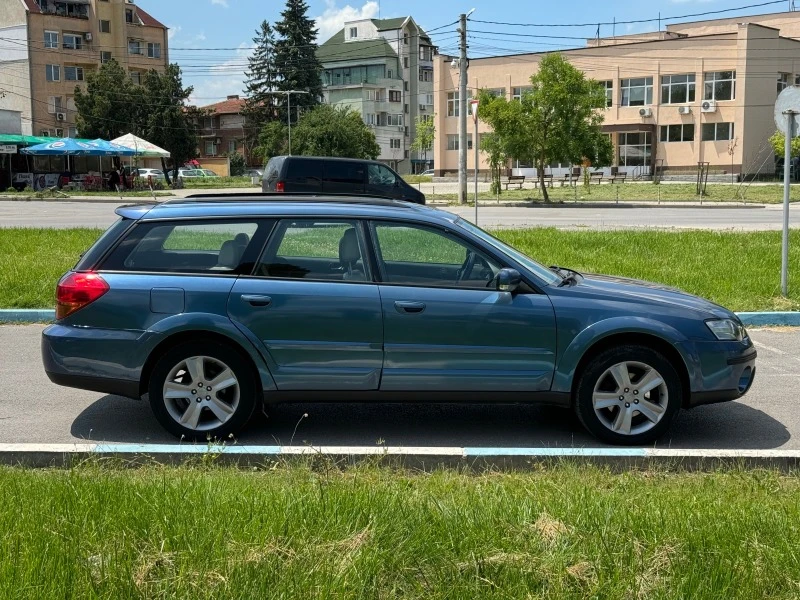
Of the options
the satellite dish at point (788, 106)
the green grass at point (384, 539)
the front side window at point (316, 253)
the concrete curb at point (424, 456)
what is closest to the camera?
the green grass at point (384, 539)

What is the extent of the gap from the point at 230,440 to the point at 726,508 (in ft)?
10.5

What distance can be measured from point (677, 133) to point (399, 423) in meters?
63.6

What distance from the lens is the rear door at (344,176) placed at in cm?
2555

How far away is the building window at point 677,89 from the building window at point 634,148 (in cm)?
289

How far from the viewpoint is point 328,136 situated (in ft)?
207

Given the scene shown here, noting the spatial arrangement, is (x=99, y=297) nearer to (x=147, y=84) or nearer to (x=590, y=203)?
(x=590, y=203)

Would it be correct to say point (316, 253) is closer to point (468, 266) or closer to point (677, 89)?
point (468, 266)

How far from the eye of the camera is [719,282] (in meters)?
12.4

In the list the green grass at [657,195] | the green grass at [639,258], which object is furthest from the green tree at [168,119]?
the green grass at [639,258]

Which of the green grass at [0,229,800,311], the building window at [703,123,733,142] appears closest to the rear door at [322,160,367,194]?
the green grass at [0,229,800,311]

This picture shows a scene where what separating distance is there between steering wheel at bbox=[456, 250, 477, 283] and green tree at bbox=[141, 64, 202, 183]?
62939mm

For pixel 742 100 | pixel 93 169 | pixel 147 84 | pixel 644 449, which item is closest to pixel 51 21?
pixel 147 84

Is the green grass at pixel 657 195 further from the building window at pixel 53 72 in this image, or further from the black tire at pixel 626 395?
the building window at pixel 53 72

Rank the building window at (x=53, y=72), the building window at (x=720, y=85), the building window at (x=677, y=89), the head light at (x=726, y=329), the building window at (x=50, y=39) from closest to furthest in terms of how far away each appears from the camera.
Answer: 1. the head light at (x=726, y=329)
2. the building window at (x=720, y=85)
3. the building window at (x=677, y=89)
4. the building window at (x=50, y=39)
5. the building window at (x=53, y=72)
